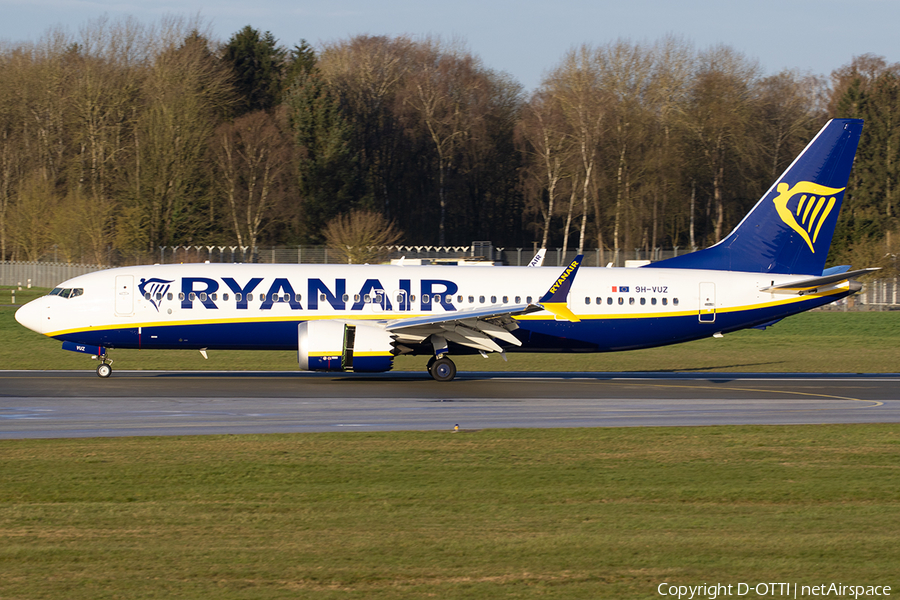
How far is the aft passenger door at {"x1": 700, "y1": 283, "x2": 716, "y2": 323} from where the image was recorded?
29547 mm

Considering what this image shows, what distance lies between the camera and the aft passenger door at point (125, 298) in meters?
27.6

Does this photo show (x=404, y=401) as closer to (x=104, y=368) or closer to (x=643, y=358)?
(x=104, y=368)

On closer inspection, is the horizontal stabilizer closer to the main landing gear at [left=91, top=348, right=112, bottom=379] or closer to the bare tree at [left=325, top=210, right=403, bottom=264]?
the main landing gear at [left=91, top=348, right=112, bottom=379]

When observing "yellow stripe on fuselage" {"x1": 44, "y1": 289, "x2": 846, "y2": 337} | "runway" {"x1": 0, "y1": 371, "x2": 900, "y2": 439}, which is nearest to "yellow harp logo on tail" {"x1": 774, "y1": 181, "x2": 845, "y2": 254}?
"yellow stripe on fuselage" {"x1": 44, "y1": 289, "x2": 846, "y2": 337}

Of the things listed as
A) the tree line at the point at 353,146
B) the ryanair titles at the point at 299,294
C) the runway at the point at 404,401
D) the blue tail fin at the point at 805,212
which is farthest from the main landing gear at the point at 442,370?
the tree line at the point at 353,146

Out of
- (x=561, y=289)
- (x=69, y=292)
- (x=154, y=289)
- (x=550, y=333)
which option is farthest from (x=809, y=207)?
(x=69, y=292)

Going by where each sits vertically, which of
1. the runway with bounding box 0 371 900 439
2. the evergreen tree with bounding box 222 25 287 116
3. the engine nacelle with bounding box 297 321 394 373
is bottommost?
the runway with bounding box 0 371 900 439

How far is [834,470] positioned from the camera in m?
15.1

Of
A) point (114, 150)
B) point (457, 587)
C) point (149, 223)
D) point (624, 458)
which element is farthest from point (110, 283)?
point (114, 150)

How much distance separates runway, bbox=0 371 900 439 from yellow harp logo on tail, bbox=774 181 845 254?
491 centimetres

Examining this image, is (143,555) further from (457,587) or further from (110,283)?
(110,283)

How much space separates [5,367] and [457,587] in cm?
2723

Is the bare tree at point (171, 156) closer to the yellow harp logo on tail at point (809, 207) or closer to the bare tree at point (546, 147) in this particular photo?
the bare tree at point (546, 147)

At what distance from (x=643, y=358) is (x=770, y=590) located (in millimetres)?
29744
